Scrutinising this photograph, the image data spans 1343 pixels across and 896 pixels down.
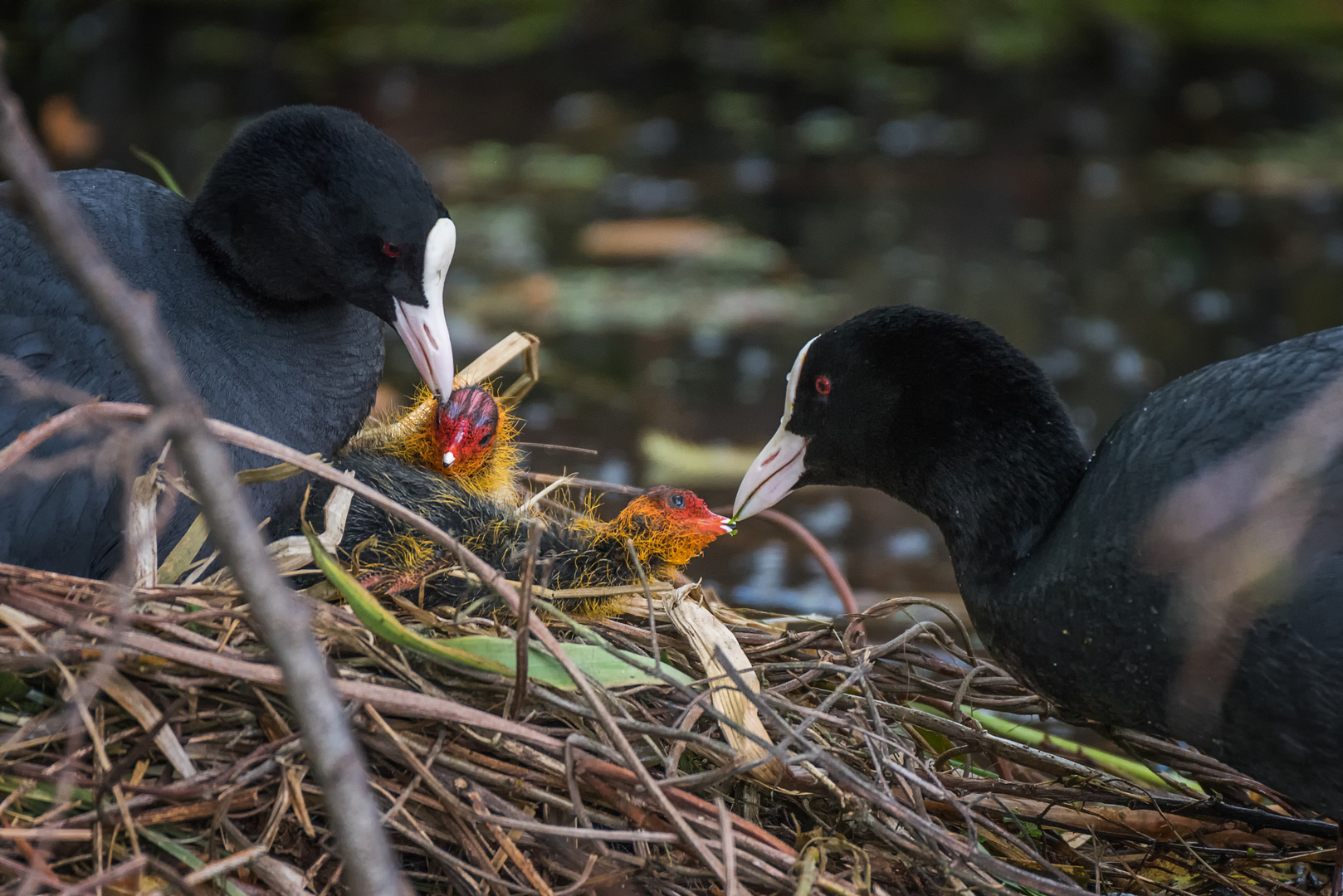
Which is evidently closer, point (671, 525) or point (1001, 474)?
point (1001, 474)

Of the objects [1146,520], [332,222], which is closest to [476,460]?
[332,222]

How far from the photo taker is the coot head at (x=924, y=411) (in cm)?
216

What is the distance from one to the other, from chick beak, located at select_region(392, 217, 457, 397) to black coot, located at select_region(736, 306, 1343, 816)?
61 centimetres

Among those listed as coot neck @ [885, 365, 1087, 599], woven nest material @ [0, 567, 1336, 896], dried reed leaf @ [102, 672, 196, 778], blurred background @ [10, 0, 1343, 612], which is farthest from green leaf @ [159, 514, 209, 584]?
blurred background @ [10, 0, 1343, 612]

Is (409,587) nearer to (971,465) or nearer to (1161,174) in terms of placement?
(971,465)

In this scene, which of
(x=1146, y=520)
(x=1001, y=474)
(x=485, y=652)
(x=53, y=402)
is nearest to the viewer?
(x=485, y=652)

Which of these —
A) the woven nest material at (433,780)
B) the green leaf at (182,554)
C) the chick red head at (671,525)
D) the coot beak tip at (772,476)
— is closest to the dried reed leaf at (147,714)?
the woven nest material at (433,780)

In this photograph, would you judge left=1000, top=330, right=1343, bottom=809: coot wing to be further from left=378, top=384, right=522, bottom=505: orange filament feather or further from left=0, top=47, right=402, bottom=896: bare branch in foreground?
left=0, top=47, right=402, bottom=896: bare branch in foreground

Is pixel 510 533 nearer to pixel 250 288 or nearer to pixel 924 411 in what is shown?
pixel 250 288

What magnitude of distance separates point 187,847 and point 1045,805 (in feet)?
4.07

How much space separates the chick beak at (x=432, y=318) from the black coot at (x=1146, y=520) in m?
0.61

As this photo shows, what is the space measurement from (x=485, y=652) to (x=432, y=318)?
677mm

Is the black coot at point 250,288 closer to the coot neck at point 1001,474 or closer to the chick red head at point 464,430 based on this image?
the chick red head at point 464,430

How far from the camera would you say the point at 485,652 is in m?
1.75
